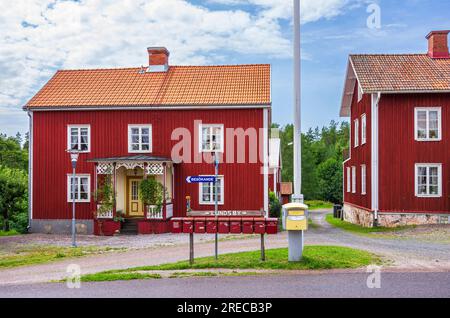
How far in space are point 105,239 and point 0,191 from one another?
522 inches

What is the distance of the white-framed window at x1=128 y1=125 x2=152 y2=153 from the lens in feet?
88.3

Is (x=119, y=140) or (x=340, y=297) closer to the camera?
(x=340, y=297)

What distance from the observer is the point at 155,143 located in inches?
→ 1056

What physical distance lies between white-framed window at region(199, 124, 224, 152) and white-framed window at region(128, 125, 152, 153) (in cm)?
271

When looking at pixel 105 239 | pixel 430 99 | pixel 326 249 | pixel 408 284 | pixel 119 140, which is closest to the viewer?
pixel 408 284

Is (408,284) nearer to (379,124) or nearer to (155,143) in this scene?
(379,124)

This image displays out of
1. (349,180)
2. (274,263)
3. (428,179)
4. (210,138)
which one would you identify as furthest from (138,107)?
(274,263)

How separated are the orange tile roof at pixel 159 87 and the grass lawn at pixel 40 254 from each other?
938 cm

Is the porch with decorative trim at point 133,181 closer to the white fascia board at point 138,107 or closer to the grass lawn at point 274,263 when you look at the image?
the white fascia board at point 138,107

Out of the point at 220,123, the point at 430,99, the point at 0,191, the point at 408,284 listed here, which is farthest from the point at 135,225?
the point at 408,284

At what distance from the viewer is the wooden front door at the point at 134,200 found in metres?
26.7

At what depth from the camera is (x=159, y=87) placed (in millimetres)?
28109

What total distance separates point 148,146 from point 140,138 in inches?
22.7
